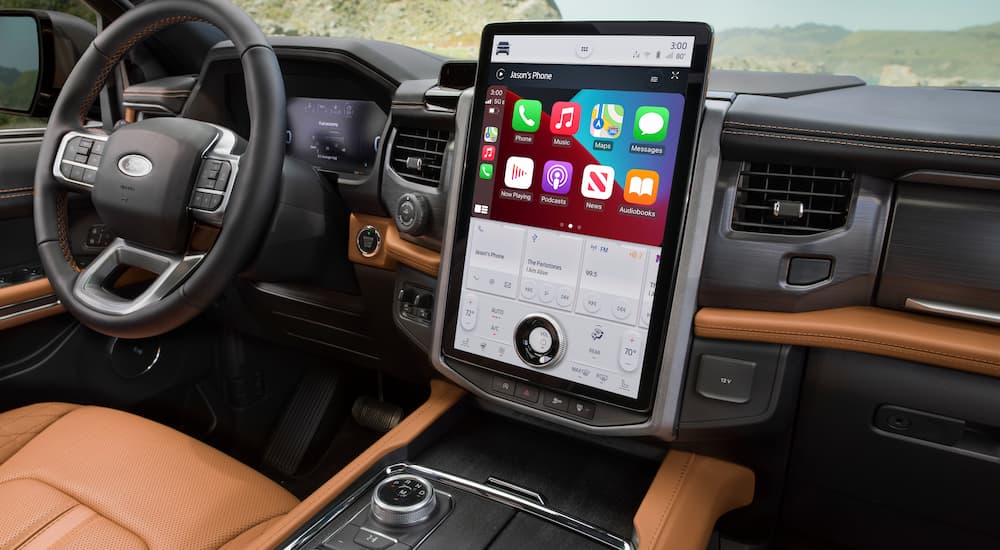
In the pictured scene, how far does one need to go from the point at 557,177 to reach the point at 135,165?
772 millimetres

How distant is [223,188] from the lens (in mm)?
1184

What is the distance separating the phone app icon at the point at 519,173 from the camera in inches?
40.0

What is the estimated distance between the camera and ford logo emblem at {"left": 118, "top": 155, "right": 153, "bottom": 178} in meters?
1.22

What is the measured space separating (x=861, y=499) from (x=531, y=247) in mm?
623

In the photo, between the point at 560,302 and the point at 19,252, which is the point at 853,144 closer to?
the point at 560,302

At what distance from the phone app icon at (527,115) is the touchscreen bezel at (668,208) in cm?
6

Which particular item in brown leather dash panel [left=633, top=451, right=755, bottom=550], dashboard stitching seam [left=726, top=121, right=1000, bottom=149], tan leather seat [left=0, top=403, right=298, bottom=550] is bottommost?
tan leather seat [left=0, top=403, right=298, bottom=550]

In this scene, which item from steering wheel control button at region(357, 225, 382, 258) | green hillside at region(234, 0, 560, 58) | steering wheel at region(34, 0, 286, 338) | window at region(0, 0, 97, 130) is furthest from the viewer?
window at region(0, 0, 97, 130)

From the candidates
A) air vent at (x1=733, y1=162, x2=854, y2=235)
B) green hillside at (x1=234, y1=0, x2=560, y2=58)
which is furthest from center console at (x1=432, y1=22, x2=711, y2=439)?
green hillside at (x1=234, y1=0, x2=560, y2=58)

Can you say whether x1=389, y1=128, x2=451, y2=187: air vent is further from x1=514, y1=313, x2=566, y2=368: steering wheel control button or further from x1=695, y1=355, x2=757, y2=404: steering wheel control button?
x1=695, y1=355, x2=757, y2=404: steering wheel control button

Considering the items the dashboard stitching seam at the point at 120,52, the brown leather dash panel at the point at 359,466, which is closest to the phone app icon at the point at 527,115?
the brown leather dash panel at the point at 359,466

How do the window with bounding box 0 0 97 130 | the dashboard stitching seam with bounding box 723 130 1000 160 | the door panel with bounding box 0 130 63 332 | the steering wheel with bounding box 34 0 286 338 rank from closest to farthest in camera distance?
1. the dashboard stitching seam with bounding box 723 130 1000 160
2. the steering wheel with bounding box 34 0 286 338
3. the door panel with bounding box 0 130 63 332
4. the window with bounding box 0 0 97 130

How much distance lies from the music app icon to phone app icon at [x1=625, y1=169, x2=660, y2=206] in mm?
107

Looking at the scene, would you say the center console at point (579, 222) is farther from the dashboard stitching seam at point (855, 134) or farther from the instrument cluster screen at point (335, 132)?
the instrument cluster screen at point (335, 132)
